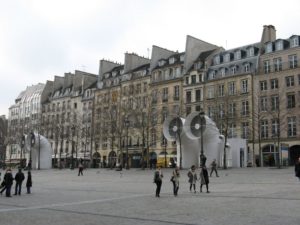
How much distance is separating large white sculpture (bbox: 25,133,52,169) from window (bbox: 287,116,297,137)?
3862cm

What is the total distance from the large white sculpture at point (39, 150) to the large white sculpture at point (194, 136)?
28.2 m

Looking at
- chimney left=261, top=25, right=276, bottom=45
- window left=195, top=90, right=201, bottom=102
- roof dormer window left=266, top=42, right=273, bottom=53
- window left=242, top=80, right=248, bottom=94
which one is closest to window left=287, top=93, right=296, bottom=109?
window left=242, top=80, right=248, bottom=94

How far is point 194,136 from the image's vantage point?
166ft

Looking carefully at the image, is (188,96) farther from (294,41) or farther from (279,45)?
(294,41)

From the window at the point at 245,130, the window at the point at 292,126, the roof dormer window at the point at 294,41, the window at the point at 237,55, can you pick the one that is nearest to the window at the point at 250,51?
the window at the point at 237,55

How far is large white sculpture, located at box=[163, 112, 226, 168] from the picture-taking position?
4988cm

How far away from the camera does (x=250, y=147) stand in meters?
65.9

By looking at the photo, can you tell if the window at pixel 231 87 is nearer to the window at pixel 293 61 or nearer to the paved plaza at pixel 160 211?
the window at pixel 293 61

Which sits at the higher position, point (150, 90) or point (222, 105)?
point (150, 90)

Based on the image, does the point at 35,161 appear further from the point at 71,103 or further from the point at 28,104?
the point at 28,104

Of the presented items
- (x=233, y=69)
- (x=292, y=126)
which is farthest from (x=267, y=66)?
(x=292, y=126)

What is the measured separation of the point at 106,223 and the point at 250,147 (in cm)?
5600

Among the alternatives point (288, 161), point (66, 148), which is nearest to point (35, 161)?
point (66, 148)

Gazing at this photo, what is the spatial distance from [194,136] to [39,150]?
32.1m
